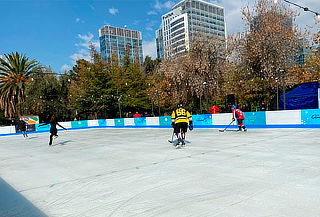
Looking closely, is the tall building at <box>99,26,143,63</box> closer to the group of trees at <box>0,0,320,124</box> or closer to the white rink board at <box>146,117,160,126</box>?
the group of trees at <box>0,0,320,124</box>

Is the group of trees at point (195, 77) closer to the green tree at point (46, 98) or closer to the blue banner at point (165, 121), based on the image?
the green tree at point (46, 98)

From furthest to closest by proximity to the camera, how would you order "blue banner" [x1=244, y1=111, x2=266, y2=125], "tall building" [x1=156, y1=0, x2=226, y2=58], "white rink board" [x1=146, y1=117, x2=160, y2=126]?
1. "tall building" [x1=156, y1=0, x2=226, y2=58]
2. "white rink board" [x1=146, y1=117, x2=160, y2=126]
3. "blue banner" [x1=244, y1=111, x2=266, y2=125]

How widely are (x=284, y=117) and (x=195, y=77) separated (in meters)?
15.4

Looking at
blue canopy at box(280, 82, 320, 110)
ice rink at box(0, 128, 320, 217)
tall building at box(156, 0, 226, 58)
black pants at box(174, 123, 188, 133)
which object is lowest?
ice rink at box(0, 128, 320, 217)

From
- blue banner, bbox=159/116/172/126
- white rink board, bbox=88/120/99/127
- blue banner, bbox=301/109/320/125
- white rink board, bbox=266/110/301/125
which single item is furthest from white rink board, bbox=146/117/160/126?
blue banner, bbox=301/109/320/125

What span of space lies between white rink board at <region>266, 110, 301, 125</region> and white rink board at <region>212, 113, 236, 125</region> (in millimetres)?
2658

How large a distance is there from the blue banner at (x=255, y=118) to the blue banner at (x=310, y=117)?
2368mm

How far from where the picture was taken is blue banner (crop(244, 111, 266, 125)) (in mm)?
15892

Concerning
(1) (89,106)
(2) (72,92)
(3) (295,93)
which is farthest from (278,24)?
(2) (72,92)

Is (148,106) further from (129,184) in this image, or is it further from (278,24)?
(129,184)

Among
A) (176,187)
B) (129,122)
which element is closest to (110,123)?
(129,122)

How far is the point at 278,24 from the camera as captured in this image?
2380 centimetres

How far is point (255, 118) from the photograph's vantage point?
16.2 m

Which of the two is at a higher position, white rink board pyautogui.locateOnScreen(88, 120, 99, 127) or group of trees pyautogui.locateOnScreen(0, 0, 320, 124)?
group of trees pyautogui.locateOnScreen(0, 0, 320, 124)
